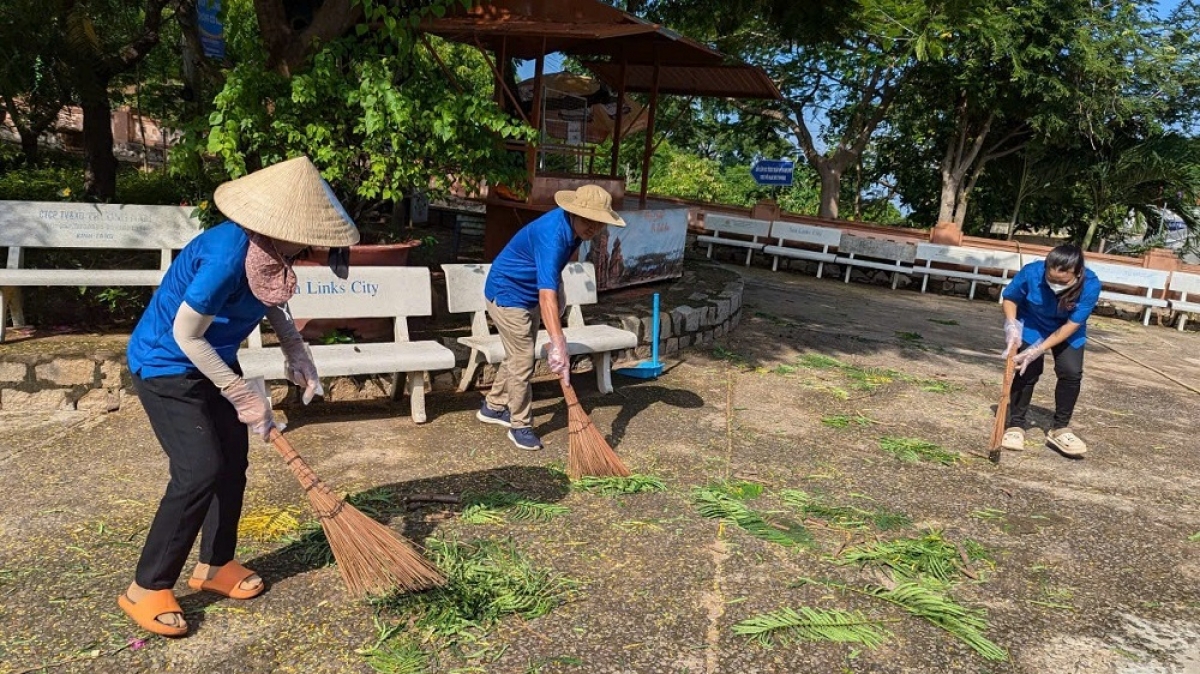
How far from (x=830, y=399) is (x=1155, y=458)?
2.19m

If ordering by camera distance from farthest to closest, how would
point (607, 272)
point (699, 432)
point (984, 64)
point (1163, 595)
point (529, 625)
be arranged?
point (984, 64) < point (607, 272) < point (699, 432) < point (1163, 595) < point (529, 625)

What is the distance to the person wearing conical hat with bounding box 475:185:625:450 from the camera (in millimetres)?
4547

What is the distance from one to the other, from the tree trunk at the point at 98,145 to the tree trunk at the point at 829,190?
49.2ft

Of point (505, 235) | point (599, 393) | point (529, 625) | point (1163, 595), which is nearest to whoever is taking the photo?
point (529, 625)

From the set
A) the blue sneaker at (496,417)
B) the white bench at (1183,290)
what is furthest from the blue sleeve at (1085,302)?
the white bench at (1183,290)

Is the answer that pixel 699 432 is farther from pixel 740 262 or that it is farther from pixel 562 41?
pixel 740 262

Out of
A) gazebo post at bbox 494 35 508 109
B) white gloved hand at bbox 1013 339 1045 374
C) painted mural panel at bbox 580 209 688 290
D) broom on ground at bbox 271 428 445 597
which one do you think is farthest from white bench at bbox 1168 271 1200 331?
broom on ground at bbox 271 428 445 597

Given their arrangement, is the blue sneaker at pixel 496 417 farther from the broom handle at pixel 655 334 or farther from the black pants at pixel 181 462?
the black pants at pixel 181 462

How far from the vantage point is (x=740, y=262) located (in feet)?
52.4

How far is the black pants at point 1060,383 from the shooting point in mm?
5562

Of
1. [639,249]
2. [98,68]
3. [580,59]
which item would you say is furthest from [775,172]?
[98,68]

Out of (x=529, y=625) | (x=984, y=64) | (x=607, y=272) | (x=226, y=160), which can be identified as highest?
(x=984, y=64)

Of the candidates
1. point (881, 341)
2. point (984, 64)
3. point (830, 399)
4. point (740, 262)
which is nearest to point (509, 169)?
point (830, 399)

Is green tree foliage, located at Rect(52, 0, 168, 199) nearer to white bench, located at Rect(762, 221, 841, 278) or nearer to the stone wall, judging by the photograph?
the stone wall
